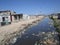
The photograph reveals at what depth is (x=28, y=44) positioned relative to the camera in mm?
16141

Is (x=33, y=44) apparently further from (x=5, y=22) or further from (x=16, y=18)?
(x=16, y=18)

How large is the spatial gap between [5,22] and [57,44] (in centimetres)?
2440

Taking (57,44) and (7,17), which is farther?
(7,17)

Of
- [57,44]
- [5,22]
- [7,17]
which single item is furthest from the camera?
[7,17]

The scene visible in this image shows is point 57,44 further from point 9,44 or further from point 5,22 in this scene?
point 5,22

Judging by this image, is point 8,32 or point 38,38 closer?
point 38,38

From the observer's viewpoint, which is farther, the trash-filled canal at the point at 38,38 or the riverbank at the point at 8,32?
the riverbank at the point at 8,32

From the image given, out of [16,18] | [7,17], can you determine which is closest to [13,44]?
[7,17]

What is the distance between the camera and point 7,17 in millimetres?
43125

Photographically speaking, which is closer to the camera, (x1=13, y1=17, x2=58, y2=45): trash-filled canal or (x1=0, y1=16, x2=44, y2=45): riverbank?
(x1=13, y1=17, x2=58, y2=45): trash-filled canal

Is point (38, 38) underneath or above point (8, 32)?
above

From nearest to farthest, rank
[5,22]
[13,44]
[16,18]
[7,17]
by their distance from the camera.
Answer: [13,44] → [5,22] → [7,17] → [16,18]

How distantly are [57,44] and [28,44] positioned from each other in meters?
3.26

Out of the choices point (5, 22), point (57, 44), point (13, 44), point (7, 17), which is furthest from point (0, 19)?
point (57, 44)
